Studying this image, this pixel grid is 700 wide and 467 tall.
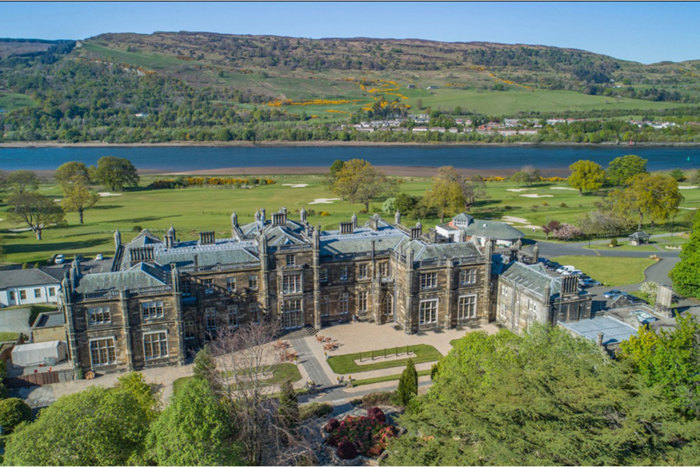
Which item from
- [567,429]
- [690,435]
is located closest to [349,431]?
[567,429]

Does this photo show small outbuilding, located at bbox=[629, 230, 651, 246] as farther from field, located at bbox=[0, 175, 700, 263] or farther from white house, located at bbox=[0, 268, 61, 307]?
white house, located at bbox=[0, 268, 61, 307]

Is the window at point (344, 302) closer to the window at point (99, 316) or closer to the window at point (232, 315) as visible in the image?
the window at point (232, 315)

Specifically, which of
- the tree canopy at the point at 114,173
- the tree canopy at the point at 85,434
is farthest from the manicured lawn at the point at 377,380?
the tree canopy at the point at 114,173

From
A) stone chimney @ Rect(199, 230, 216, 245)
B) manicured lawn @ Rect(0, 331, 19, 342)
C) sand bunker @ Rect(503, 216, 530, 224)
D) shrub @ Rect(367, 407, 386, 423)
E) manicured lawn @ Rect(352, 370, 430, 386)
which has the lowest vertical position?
manicured lawn @ Rect(352, 370, 430, 386)

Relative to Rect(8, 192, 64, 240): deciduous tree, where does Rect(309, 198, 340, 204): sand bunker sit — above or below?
below

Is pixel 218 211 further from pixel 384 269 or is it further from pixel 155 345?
pixel 155 345

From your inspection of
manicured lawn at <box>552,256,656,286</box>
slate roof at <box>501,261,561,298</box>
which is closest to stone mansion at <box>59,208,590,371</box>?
slate roof at <box>501,261,561,298</box>

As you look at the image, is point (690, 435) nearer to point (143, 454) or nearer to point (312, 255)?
point (143, 454)
